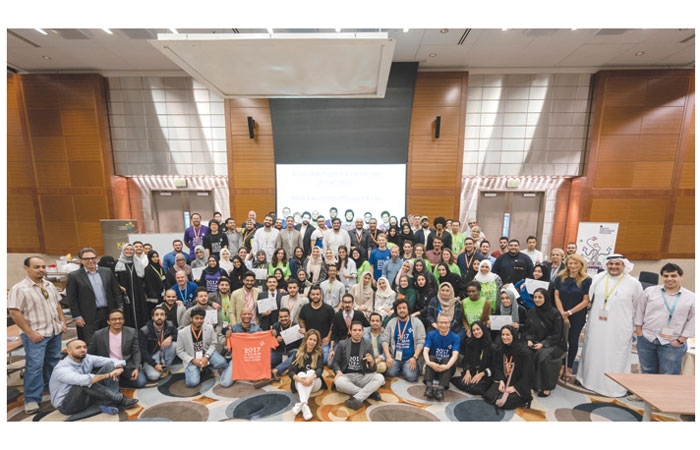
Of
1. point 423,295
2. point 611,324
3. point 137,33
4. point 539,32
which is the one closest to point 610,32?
point 539,32

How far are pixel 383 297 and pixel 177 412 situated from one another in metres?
3.14

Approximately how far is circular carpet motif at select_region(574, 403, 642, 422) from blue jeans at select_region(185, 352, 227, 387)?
464 centimetres

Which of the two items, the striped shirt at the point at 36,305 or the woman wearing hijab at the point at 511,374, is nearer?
the striped shirt at the point at 36,305

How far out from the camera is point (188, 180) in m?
10.1

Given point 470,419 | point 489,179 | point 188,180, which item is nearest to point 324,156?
point 188,180

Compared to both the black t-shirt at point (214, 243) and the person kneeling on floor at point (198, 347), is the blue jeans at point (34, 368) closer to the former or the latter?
the person kneeling on floor at point (198, 347)

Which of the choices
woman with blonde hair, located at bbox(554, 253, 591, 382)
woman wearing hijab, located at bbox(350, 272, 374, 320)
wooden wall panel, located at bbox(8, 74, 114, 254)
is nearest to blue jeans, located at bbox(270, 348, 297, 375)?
woman wearing hijab, located at bbox(350, 272, 374, 320)

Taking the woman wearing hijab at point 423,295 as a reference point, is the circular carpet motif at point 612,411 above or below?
below

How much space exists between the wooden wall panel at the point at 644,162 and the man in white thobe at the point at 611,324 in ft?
20.9

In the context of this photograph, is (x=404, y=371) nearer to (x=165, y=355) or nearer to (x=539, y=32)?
(x=165, y=355)

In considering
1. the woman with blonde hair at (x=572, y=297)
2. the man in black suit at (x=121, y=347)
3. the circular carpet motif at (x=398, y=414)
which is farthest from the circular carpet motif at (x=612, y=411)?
the man in black suit at (x=121, y=347)

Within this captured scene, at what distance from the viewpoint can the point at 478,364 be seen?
13.3 feet

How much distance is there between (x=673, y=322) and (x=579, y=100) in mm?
7949

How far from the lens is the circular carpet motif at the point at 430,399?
12.8 feet
